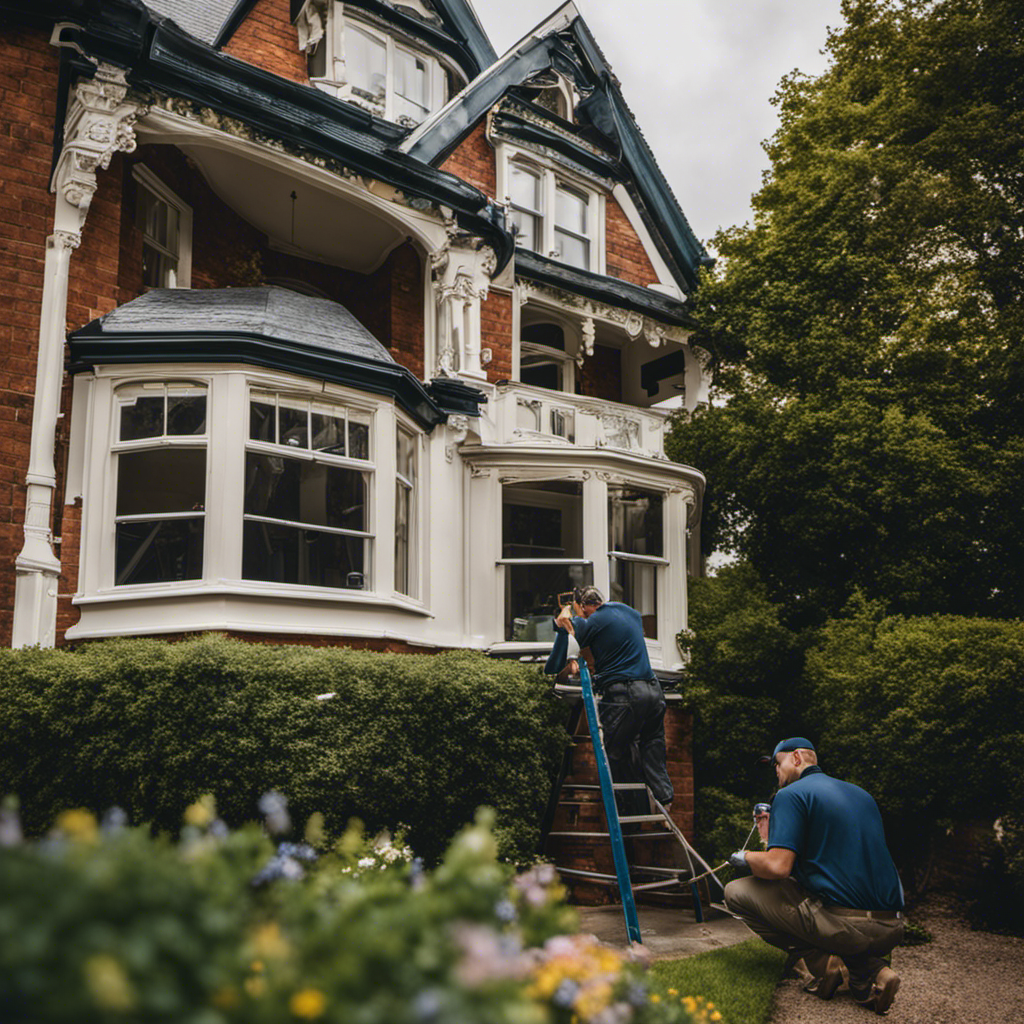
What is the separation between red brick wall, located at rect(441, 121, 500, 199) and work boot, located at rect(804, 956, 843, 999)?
11.8m

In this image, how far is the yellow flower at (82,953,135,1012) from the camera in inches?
57.4

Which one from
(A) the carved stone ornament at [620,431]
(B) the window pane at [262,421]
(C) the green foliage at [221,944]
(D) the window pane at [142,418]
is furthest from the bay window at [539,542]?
(C) the green foliage at [221,944]

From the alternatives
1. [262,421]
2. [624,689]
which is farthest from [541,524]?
[624,689]

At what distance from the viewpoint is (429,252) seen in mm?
12758

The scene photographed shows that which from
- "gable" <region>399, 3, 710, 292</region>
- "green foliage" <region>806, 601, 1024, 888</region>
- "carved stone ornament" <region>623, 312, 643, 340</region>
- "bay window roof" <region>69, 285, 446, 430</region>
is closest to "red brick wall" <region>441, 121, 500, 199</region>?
"gable" <region>399, 3, 710, 292</region>

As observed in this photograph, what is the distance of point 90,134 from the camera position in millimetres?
9344

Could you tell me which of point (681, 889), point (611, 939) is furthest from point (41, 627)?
point (681, 889)

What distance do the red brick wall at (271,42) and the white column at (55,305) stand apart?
4.34 meters

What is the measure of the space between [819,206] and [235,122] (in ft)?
31.0

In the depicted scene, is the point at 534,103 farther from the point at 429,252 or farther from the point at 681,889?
the point at 681,889

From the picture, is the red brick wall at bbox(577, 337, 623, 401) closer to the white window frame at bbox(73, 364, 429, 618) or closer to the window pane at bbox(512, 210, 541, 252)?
the window pane at bbox(512, 210, 541, 252)

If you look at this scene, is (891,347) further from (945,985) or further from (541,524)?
(945,985)

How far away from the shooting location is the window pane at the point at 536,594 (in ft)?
40.5

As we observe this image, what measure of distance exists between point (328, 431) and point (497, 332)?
15.8ft
